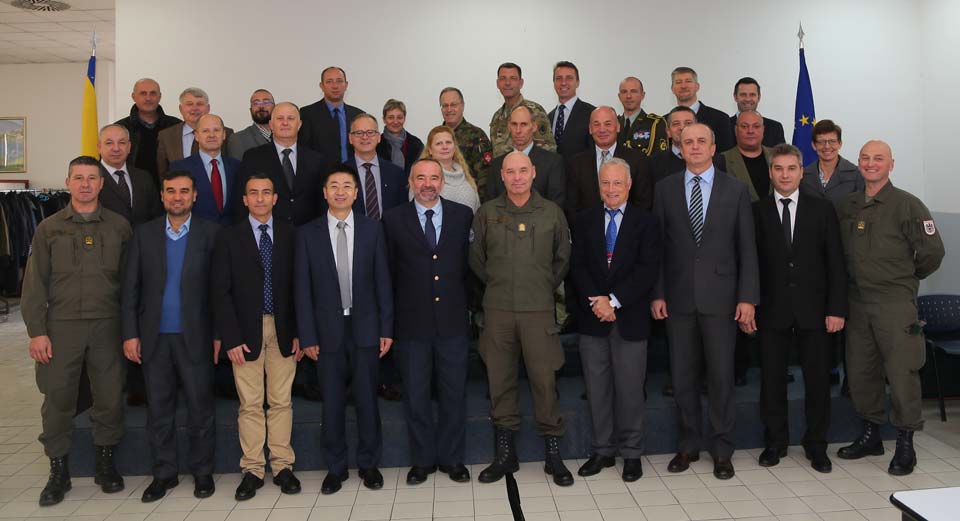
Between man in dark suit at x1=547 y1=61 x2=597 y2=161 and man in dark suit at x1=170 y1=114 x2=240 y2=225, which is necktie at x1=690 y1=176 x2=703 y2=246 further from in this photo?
man in dark suit at x1=170 y1=114 x2=240 y2=225

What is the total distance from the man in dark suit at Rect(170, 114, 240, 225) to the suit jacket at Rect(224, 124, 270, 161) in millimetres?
377

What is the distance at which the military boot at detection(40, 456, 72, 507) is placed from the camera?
354 cm

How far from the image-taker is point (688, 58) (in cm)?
666

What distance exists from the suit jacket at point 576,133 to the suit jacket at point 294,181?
171cm

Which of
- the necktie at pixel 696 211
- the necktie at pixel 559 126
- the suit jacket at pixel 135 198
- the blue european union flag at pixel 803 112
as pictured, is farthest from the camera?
the blue european union flag at pixel 803 112

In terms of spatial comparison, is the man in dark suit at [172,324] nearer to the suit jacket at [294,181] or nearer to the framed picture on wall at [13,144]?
the suit jacket at [294,181]

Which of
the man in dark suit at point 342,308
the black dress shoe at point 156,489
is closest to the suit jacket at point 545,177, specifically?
the man in dark suit at point 342,308

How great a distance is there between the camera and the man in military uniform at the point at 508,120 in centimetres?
467

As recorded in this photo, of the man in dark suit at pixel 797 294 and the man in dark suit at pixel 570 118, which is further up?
the man in dark suit at pixel 570 118

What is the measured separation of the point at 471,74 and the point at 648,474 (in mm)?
4178

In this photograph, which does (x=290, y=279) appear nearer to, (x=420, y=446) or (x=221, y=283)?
(x=221, y=283)

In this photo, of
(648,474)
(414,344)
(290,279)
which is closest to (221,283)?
(290,279)

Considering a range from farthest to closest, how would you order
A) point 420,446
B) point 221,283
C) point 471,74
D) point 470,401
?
point 471,74, point 470,401, point 420,446, point 221,283

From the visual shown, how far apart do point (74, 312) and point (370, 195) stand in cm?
171
